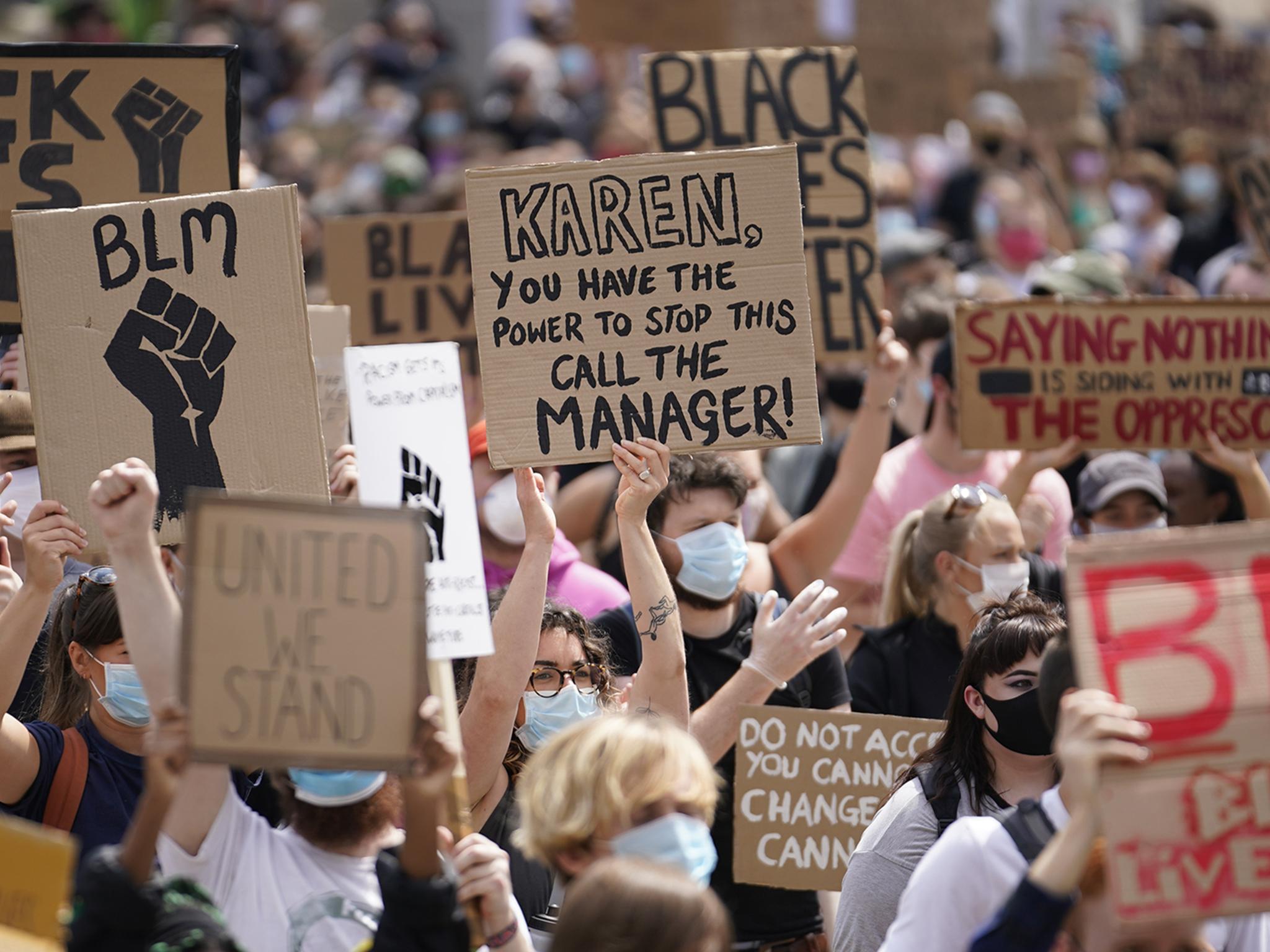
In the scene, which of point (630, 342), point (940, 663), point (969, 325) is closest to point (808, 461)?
point (969, 325)

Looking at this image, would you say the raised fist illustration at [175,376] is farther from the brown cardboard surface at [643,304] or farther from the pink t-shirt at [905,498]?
the pink t-shirt at [905,498]

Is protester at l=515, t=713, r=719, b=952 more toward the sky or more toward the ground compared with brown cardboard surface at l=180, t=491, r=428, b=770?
more toward the ground

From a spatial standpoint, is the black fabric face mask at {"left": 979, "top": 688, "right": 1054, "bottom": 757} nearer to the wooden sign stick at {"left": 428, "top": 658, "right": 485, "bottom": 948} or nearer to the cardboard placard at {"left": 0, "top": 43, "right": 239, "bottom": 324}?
the wooden sign stick at {"left": 428, "top": 658, "right": 485, "bottom": 948}

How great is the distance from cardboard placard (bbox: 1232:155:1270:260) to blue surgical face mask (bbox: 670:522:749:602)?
3769 millimetres

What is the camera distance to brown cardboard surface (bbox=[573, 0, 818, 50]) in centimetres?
1262

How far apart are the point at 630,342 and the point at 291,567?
1826 mm

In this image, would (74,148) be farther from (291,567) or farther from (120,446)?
(291,567)

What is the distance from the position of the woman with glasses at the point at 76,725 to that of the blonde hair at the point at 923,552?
2281 mm

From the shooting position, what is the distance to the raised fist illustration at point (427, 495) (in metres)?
3.60

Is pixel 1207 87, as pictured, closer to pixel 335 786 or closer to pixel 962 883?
pixel 962 883

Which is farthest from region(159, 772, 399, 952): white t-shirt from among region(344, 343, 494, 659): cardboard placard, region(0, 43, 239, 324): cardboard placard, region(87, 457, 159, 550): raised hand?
region(0, 43, 239, 324): cardboard placard

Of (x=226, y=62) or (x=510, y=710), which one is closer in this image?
(x=510, y=710)

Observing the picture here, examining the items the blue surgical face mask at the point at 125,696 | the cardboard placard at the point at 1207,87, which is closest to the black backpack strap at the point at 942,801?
the blue surgical face mask at the point at 125,696

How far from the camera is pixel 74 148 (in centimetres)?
486
